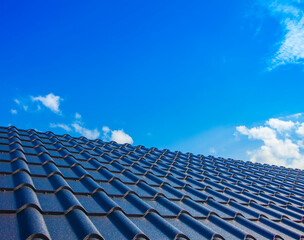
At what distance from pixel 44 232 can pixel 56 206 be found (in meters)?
0.69

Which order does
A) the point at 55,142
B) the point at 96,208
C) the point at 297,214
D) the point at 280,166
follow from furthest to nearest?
the point at 280,166 < the point at 55,142 < the point at 297,214 < the point at 96,208

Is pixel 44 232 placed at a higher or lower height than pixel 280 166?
lower

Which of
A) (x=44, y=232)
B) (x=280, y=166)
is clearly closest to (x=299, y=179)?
(x=280, y=166)

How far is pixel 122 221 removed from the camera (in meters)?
2.65

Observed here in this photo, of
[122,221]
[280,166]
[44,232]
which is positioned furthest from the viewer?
[280,166]

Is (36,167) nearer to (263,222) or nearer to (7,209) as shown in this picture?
(7,209)

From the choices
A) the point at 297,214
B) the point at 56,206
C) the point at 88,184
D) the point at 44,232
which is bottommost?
the point at 44,232

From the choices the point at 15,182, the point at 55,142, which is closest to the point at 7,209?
the point at 15,182

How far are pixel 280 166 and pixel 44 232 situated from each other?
11.6 m

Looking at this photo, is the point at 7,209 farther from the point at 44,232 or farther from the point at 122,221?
the point at 122,221

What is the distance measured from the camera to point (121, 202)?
3312 millimetres

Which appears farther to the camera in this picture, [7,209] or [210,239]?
[210,239]

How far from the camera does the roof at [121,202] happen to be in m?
2.38

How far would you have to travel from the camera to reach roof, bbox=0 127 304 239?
2.38 metres
